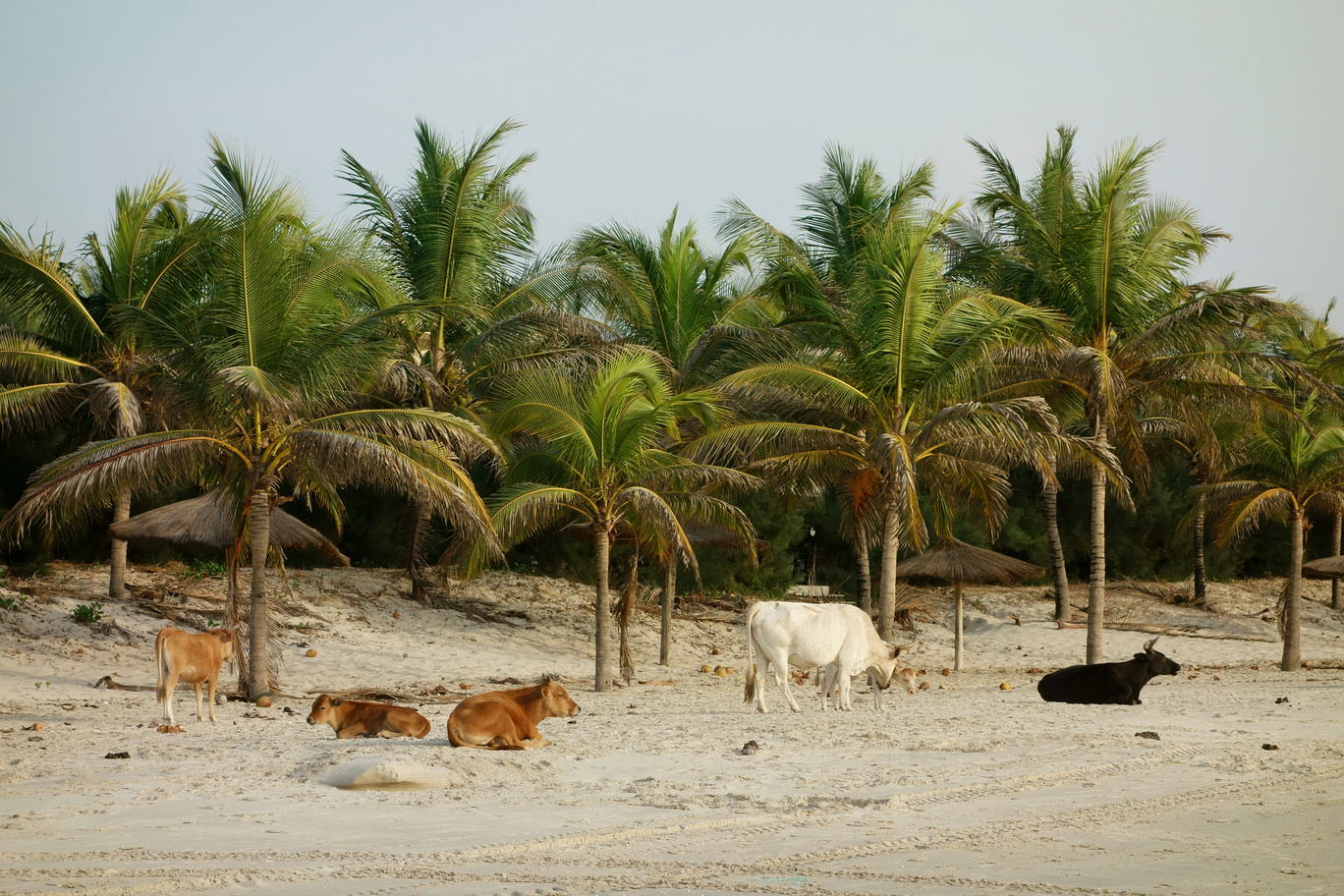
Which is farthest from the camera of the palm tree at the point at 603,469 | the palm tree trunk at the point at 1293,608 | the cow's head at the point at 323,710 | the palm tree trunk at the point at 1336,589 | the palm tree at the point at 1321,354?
the palm tree trunk at the point at 1336,589

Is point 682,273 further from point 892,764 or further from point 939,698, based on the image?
point 892,764

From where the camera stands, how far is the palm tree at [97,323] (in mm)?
16047

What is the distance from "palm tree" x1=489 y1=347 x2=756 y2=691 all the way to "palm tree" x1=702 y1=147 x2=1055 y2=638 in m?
0.90

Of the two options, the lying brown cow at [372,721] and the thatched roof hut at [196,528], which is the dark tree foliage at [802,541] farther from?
the lying brown cow at [372,721]

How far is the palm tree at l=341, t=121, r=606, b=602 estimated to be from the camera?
20.0 meters

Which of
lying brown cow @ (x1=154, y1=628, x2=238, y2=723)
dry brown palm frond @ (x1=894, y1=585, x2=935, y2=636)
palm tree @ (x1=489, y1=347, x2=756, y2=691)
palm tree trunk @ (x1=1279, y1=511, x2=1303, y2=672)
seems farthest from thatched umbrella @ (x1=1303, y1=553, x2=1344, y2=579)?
lying brown cow @ (x1=154, y1=628, x2=238, y2=723)

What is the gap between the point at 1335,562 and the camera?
2142 cm

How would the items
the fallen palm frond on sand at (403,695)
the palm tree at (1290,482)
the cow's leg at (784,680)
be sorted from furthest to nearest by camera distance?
the palm tree at (1290,482) < the fallen palm frond on sand at (403,695) < the cow's leg at (784,680)

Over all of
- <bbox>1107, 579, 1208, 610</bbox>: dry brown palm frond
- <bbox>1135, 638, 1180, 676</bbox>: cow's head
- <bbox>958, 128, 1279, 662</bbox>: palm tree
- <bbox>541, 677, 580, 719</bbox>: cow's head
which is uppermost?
<bbox>958, 128, 1279, 662</bbox>: palm tree

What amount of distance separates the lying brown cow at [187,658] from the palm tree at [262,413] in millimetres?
1945

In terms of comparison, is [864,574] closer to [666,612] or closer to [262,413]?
[666,612]

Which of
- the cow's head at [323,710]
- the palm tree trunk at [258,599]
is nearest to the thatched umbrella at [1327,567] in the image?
the palm tree trunk at [258,599]

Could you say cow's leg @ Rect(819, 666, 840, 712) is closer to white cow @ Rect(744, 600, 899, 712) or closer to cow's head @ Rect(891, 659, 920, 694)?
white cow @ Rect(744, 600, 899, 712)

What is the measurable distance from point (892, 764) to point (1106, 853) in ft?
9.22
